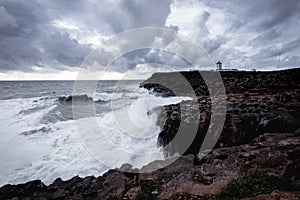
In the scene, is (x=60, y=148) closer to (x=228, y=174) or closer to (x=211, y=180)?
(x=211, y=180)

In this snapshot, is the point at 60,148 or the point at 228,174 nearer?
the point at 228,174

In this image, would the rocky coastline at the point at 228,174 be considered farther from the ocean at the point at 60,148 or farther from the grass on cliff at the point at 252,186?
the ocean at the point at 60,148

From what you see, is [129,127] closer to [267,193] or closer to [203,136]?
[203,136]

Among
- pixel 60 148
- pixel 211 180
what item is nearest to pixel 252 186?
pixel 211 180

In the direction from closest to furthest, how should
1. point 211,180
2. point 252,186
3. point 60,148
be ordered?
point 252,186 < point 211,180 < point 60,148

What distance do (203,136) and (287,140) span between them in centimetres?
293

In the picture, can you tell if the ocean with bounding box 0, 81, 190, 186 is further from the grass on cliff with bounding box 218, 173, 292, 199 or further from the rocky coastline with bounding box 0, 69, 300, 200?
the grass on cliff with bounding box 218, 173, 292, 199

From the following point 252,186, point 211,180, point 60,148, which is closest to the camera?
point 252,186

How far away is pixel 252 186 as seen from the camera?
3.78 meters

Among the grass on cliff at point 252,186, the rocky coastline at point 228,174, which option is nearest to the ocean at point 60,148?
the rocky coastline at point 228,174

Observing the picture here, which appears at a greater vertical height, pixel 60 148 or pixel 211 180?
pixel 211 180

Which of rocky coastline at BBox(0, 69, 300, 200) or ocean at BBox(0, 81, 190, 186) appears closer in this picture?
rocky coastline at BBox(0, 69, 300, 200)

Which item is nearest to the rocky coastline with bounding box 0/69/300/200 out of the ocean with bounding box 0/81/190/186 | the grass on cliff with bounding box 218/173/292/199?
the grass on cliff with bounding box 218/173/292/199

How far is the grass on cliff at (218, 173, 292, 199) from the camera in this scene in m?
3.61
